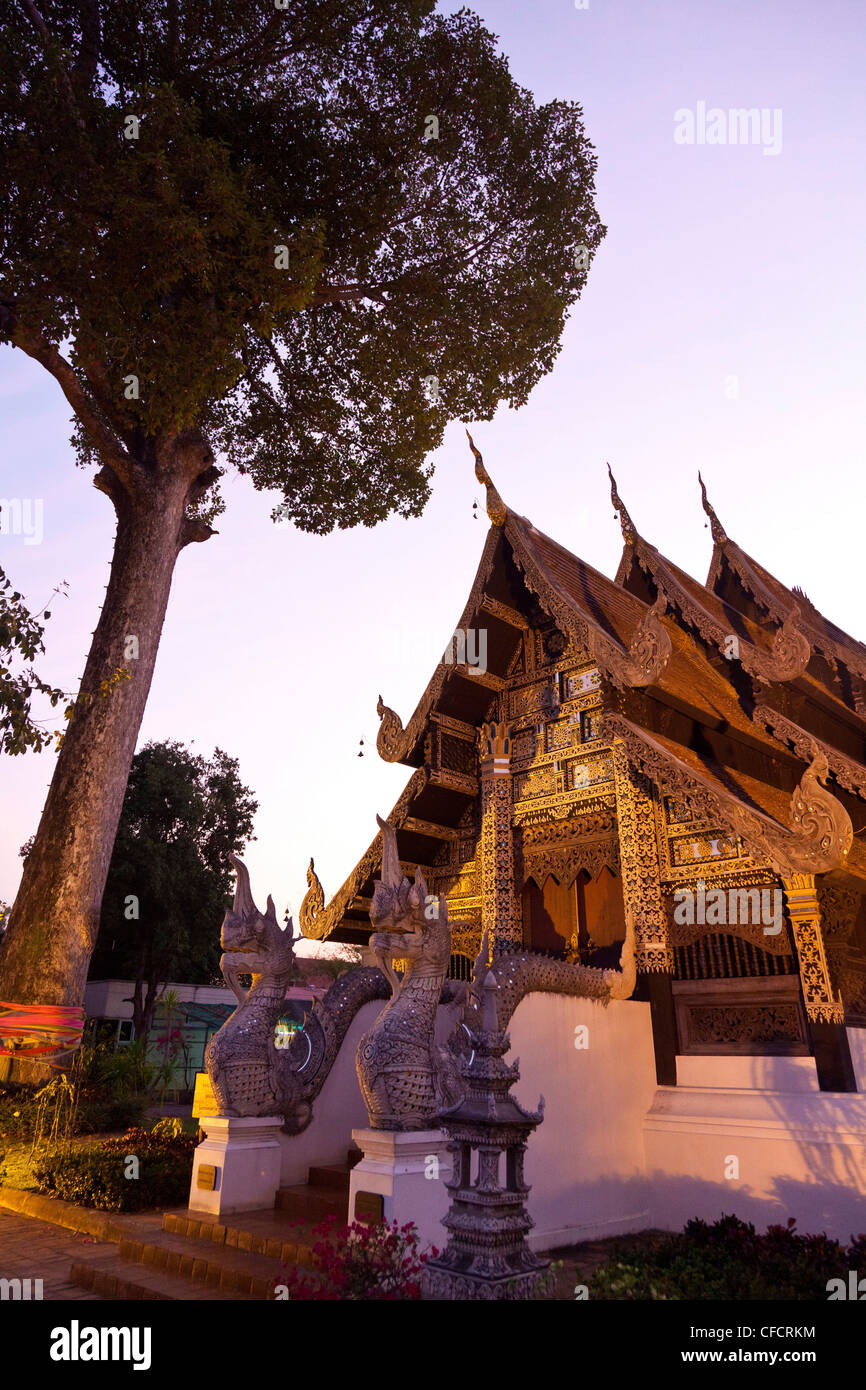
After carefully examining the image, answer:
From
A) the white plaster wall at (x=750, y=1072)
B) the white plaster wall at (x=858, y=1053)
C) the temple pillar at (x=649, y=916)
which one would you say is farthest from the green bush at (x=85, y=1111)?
the white plaster wall at (x=858, y=1053)

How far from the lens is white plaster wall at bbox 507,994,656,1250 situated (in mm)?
6301

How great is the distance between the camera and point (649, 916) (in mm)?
7641

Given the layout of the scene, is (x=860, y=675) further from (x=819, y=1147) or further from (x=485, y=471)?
(x=819, y=1147)

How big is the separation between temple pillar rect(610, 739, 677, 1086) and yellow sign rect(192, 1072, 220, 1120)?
12.9 feet

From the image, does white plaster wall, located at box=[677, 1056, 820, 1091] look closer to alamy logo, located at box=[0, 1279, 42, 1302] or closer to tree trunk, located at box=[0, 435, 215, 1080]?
alamy logo, located at box=[0, 1279, 42, 1302]

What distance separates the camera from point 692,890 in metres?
7.43

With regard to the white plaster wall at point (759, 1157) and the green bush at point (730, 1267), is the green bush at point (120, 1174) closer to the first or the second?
the green bush at point (730, 1267)

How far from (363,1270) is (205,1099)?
342cm

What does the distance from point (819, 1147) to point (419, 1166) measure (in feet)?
10.4

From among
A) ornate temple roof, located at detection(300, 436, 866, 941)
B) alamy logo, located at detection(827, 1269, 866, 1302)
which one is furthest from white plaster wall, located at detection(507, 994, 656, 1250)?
alamy logo, located at detection(827, 1269, 866, 1302)

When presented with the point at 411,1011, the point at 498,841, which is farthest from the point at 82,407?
the point at 411,1011

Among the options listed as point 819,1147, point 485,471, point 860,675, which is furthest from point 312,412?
point 819,1147

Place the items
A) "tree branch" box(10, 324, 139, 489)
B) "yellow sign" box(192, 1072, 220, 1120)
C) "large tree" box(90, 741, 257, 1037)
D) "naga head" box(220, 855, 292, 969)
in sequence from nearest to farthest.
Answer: "yellow sign" box(192, 1072, 220, 1120) → "naga head" box(220, 855, 292, 969) → "tree branch" box(10, 324, 139, 489) → "large tree" box(90, 741, 257, 1037)

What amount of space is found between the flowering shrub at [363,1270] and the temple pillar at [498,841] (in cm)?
450
